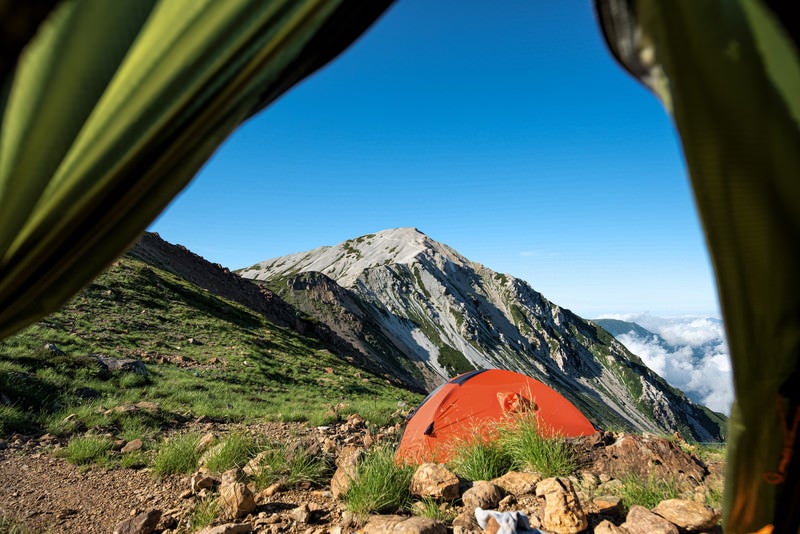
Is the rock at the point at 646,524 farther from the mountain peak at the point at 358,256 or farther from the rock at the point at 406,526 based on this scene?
the mountain peak at the point at 358,256

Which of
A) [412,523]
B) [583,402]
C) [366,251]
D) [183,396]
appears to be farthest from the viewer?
[366,251]

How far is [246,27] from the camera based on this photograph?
1447 millimetres

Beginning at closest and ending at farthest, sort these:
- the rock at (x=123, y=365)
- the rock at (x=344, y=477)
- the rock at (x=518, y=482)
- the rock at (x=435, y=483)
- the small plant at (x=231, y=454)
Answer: the rock at (x=435, y=483), the rock at (x=518, y=482), the rock at (x=344, y=477), the small plant at (x=231, y=454), the rock at (x=123, y=365)

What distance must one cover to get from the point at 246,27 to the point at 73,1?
0.53m

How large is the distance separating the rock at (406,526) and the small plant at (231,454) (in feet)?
8.29

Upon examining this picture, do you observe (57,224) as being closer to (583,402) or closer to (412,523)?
(412,523)

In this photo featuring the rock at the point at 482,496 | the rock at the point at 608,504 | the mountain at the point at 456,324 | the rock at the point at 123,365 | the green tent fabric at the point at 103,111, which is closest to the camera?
the green tent fabric at the point at 103,111

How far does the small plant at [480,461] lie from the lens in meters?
3.98

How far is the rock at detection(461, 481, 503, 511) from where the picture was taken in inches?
128

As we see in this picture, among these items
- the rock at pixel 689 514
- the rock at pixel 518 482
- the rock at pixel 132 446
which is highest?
the rock at pixel 689 514

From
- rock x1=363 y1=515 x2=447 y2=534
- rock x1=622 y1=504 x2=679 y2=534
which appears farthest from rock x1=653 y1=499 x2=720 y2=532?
rock x1=363 y1=515 x2=447 y2=534

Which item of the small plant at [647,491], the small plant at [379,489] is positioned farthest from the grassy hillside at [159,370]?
the small plant at [647,491]

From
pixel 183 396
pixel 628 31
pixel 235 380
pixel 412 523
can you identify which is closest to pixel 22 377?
pixel 183 396

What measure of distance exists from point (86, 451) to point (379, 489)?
176 inches
